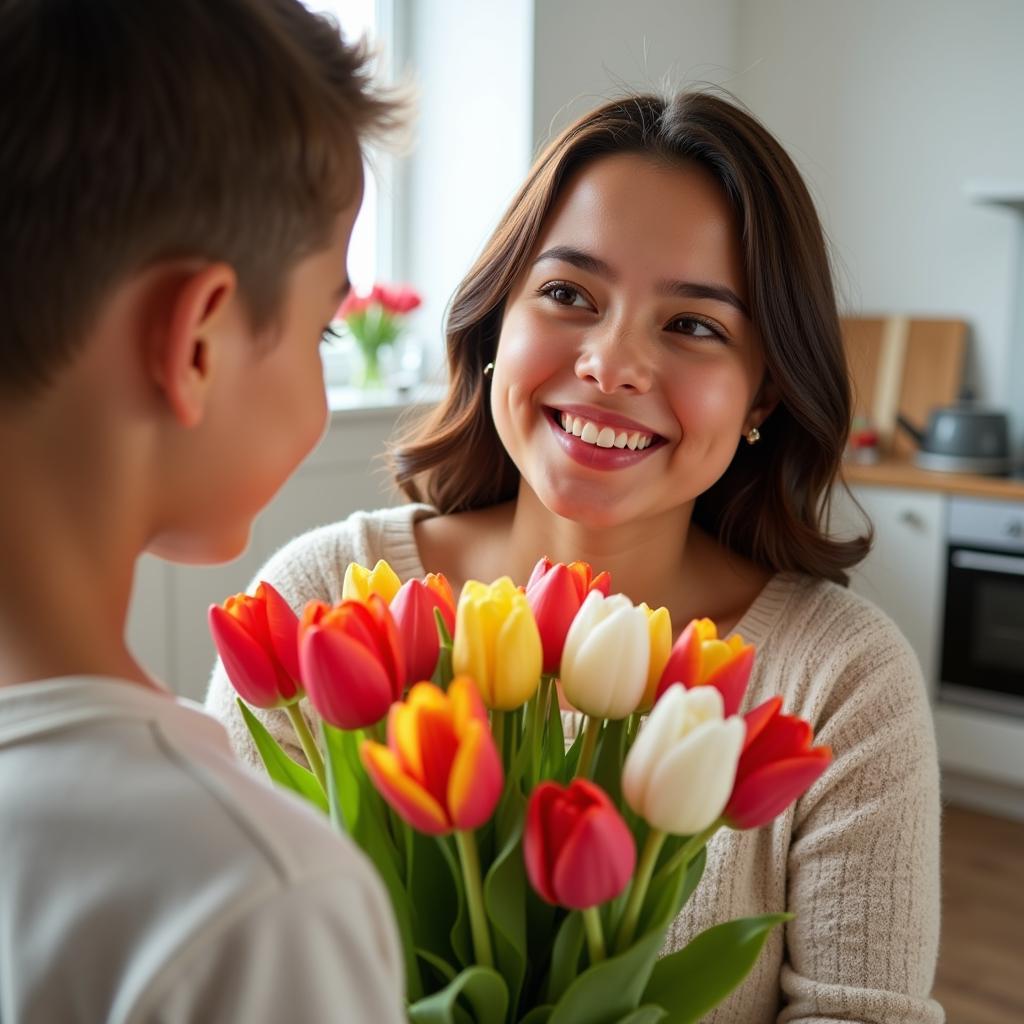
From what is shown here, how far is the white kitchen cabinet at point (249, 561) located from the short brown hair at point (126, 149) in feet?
6.86

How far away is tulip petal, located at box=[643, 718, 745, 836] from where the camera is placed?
548 mm

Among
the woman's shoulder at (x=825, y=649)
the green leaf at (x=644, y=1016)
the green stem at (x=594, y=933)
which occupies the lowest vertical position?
the woman's shoulder at (x=825, y=649)

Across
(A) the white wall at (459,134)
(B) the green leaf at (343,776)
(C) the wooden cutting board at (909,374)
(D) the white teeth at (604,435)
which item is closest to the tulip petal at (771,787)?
(B) the green leaf at (343,776)

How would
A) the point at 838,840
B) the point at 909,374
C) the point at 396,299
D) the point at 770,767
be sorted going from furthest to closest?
1. the point at 909,374
2. the point at 396,299
3. the point at 838,840
4. the point at 770,767

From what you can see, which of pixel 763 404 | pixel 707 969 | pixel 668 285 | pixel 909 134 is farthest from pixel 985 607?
pixel 707 969

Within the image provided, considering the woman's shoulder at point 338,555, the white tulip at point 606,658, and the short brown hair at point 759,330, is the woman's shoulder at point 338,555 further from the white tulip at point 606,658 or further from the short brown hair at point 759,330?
the white tulip at point 606,658

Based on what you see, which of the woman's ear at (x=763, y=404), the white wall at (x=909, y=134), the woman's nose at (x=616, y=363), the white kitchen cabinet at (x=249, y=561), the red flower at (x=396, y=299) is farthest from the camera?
the white wall at (x=909, y=134)

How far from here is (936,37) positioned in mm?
4172

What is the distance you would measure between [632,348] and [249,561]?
2.06 meters

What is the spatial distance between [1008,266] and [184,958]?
4.13m

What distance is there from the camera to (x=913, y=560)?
12.3 feet

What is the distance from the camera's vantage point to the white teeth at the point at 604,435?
1.32 meters

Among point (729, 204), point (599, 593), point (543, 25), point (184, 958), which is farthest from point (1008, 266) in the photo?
point (184, 958)

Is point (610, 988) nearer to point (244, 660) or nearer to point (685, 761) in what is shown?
point (685, 761)
